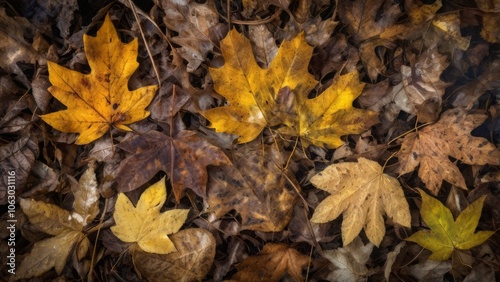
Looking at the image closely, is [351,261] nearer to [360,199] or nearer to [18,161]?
[360,199]

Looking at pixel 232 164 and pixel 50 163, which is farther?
pixel 50 163

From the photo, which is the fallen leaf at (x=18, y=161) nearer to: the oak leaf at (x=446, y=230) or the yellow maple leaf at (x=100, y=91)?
the yellow maple leaf at (x=100, y=91)

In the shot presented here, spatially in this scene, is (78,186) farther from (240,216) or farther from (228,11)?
(228,11)

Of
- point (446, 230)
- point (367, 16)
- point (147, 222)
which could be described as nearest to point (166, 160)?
point (147, 222)

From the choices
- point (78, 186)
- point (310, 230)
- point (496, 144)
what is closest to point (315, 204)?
point (310, 230)

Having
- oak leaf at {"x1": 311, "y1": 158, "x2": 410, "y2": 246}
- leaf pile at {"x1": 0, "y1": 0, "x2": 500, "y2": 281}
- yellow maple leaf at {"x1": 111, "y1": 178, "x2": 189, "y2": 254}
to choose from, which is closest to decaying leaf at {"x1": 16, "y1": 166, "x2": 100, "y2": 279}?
leaf pile at {"x1": 0, "y1": 0, "x2": 500, "y2": 281}

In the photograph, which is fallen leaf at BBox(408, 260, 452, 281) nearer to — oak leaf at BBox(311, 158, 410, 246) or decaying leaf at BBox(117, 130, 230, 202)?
oak leaf at BBox(311, 158, 410, 246)

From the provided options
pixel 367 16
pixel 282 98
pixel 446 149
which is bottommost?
pixel 446 149
